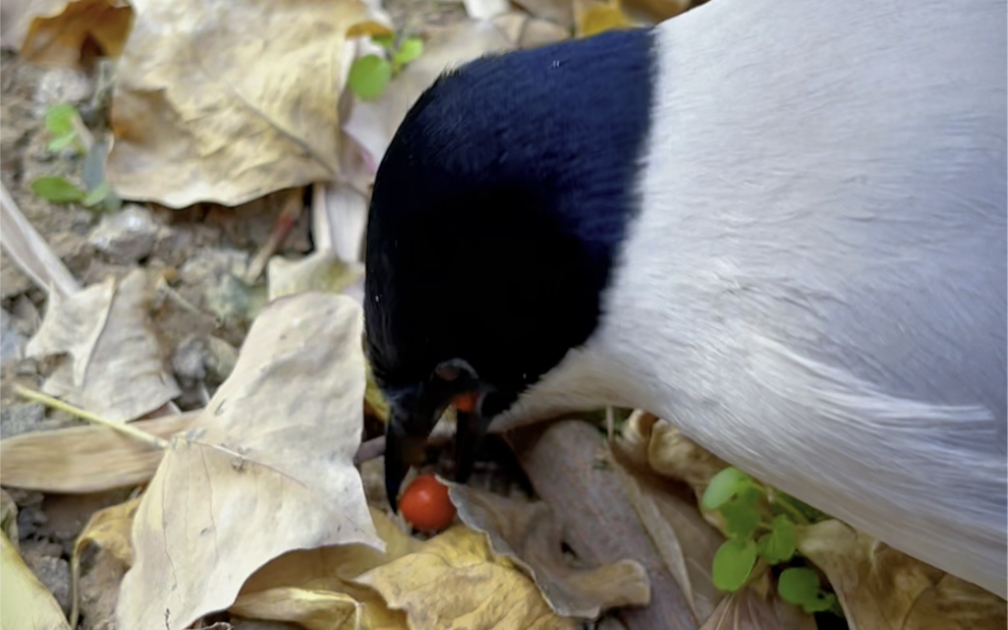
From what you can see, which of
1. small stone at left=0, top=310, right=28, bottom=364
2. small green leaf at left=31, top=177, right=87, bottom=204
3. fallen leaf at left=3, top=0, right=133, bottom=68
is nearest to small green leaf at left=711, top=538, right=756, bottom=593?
small stone at left=0, top=310, right=28, bottom=364

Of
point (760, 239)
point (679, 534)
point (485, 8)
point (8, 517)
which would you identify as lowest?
point (679, 534)

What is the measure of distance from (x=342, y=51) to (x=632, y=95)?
66 centimetres

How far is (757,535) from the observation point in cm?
111

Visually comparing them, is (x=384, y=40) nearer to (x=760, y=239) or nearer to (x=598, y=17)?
(x=598, y=17)

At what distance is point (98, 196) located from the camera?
4.50 feet

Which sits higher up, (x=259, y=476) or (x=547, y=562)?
(x=259, y=476)

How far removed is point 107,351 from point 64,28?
1.70 feet

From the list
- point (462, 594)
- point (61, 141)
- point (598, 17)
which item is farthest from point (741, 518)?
point (61, 141)

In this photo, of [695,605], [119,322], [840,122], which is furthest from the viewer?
[119,322]

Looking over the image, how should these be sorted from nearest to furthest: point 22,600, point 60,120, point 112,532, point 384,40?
1. point 22,600
2. point 112,532
3. point 60,120
4. point 384,40

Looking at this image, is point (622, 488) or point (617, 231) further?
point (622, 488)

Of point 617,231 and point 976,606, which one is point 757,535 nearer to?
point 976,606

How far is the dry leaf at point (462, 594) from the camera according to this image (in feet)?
3.29

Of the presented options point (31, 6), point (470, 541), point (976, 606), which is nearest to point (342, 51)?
point (31, 6)
